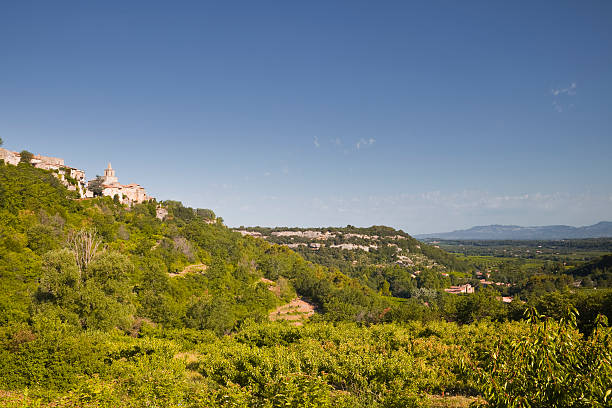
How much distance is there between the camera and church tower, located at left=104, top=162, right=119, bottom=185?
80512mm

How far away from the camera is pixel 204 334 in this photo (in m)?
31.8

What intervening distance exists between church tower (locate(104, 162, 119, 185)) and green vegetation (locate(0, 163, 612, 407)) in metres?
19.3

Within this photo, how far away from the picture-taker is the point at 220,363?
1680 cm

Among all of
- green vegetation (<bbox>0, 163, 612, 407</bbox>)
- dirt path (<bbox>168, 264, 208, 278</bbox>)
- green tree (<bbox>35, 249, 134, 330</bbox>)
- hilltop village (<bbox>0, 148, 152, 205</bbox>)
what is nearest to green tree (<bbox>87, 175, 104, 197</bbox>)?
hilltop village (<bbox>0, 148, 152, 205</bbox>)

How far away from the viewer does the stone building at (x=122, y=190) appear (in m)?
71.8

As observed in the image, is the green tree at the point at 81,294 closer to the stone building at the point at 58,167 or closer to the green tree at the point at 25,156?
the stone building at the point at 58,167

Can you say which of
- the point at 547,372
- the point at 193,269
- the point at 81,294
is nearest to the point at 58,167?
the point at 193,269

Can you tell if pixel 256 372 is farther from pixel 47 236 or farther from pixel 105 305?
pixel 47 236

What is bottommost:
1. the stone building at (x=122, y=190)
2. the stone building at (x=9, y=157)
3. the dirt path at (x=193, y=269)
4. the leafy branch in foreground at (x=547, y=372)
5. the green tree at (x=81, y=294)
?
the dirt path at (x=193, y=269)

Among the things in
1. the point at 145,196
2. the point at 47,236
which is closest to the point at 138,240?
the point at 47,236

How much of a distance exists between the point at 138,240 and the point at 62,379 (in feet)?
140

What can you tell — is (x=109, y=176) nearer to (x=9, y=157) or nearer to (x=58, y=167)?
(x=58, y=167)

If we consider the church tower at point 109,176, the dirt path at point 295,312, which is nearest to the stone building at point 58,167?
the church tower at point 109,176

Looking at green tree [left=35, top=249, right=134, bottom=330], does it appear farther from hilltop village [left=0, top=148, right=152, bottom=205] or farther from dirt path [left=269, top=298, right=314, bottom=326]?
hilltop village [left=0, top=148, right=152, bottom=205]
